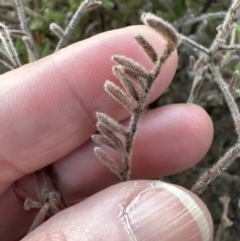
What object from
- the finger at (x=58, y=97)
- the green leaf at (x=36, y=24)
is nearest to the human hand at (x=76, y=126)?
the finger at (x=58, y=97)

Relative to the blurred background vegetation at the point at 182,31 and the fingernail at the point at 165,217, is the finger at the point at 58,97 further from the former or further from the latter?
the fingernail at the point at 165,217

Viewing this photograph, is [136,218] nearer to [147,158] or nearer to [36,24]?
[147,158]

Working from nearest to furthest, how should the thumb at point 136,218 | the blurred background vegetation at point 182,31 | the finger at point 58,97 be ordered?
A: the thumb at point 136,218
the finger at point 58,97
the blurred background vegetation at point 182,31

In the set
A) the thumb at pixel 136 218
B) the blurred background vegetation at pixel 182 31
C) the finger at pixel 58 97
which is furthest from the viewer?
the blurred background vegetation at pixel 182 31

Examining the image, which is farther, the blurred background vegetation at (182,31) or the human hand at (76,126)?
the blurred background vegetation at (182,31)

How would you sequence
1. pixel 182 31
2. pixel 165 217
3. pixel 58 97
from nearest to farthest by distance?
pixel 165 217 → pixel 58 97 → pixel 182 31

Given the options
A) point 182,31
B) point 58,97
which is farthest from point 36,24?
point 182,31

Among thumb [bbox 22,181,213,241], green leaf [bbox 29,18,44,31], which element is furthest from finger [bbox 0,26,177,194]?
thumb [bbox 22,181,213,241]
